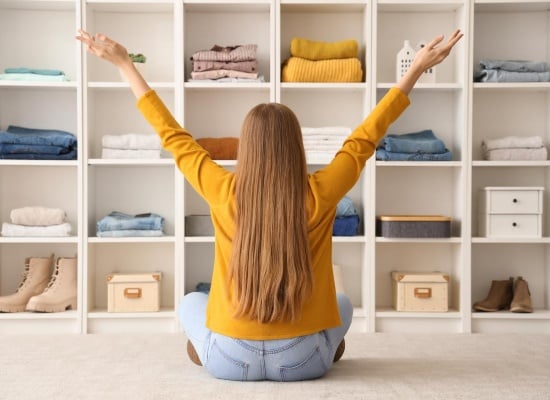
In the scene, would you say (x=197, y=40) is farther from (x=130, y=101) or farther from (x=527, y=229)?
(x=527, y=229)

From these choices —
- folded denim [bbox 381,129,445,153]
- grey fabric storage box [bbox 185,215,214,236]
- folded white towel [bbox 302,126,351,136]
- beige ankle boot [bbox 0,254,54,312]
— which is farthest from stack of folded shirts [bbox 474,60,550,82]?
beige ankle boot [bbox 0,254,54,312]

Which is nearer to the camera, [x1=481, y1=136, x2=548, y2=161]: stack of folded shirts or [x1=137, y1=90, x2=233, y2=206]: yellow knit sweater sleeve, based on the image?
[x1=137, y1=90, x2=233, y2=206]: yellow knit sweater sleeve

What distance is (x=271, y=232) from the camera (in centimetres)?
249

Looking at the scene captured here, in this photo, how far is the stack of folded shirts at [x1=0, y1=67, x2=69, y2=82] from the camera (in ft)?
13.9

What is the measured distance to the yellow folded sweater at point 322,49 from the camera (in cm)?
425

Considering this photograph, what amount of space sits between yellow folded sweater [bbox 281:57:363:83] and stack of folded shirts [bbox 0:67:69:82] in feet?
3.89

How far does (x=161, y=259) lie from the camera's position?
4.56 meters

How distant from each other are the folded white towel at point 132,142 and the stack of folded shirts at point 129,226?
366 millimetres

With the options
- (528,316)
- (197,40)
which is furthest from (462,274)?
(197,40)

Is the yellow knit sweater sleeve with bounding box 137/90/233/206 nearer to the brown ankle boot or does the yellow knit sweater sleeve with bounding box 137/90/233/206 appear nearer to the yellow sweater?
the yellow sweater

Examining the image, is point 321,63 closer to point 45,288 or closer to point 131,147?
point 131,147

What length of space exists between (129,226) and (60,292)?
1.65 ft

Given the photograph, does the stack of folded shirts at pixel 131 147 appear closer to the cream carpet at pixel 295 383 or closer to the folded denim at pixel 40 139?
the folded denim at pixel 40 139

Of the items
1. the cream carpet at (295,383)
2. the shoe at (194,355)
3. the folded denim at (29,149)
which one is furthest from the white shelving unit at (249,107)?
the shoe at (194,355)
